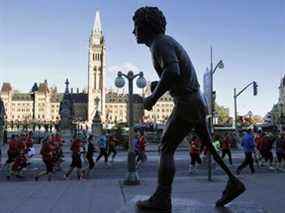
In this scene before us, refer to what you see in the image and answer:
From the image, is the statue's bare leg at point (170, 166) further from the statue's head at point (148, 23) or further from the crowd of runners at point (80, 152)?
the crowd of runners at point (80, 152)

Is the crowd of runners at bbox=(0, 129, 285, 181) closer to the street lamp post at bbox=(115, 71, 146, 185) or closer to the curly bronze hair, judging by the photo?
the street lamp post at bbox=(115, 71, 146, 185)

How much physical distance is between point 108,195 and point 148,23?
23.6 feet

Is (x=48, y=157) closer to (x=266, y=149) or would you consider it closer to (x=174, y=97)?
(x=266, y=149)

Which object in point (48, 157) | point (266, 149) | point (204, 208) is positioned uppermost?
point (266, 149)

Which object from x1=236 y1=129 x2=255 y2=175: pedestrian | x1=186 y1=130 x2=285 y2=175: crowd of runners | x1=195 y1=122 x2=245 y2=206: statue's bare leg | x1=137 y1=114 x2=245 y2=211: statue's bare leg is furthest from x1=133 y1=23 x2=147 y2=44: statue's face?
x1=236 y1=129 x2=255 y2=175: pedestrian

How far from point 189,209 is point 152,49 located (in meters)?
2.03

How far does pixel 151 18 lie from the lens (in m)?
6.31

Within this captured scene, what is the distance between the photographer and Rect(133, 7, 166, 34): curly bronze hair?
628cm

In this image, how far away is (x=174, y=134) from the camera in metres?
6.35

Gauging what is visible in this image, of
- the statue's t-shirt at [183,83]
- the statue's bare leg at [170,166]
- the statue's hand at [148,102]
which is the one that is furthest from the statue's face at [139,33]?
the statue's bare leg at [170,166]

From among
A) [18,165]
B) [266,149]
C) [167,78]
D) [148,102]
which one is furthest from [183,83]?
[266,149]

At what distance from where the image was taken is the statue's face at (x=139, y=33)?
642cm

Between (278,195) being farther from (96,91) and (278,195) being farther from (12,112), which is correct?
(12,112)

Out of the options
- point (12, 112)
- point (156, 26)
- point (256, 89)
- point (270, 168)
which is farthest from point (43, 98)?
point (156, 26)
